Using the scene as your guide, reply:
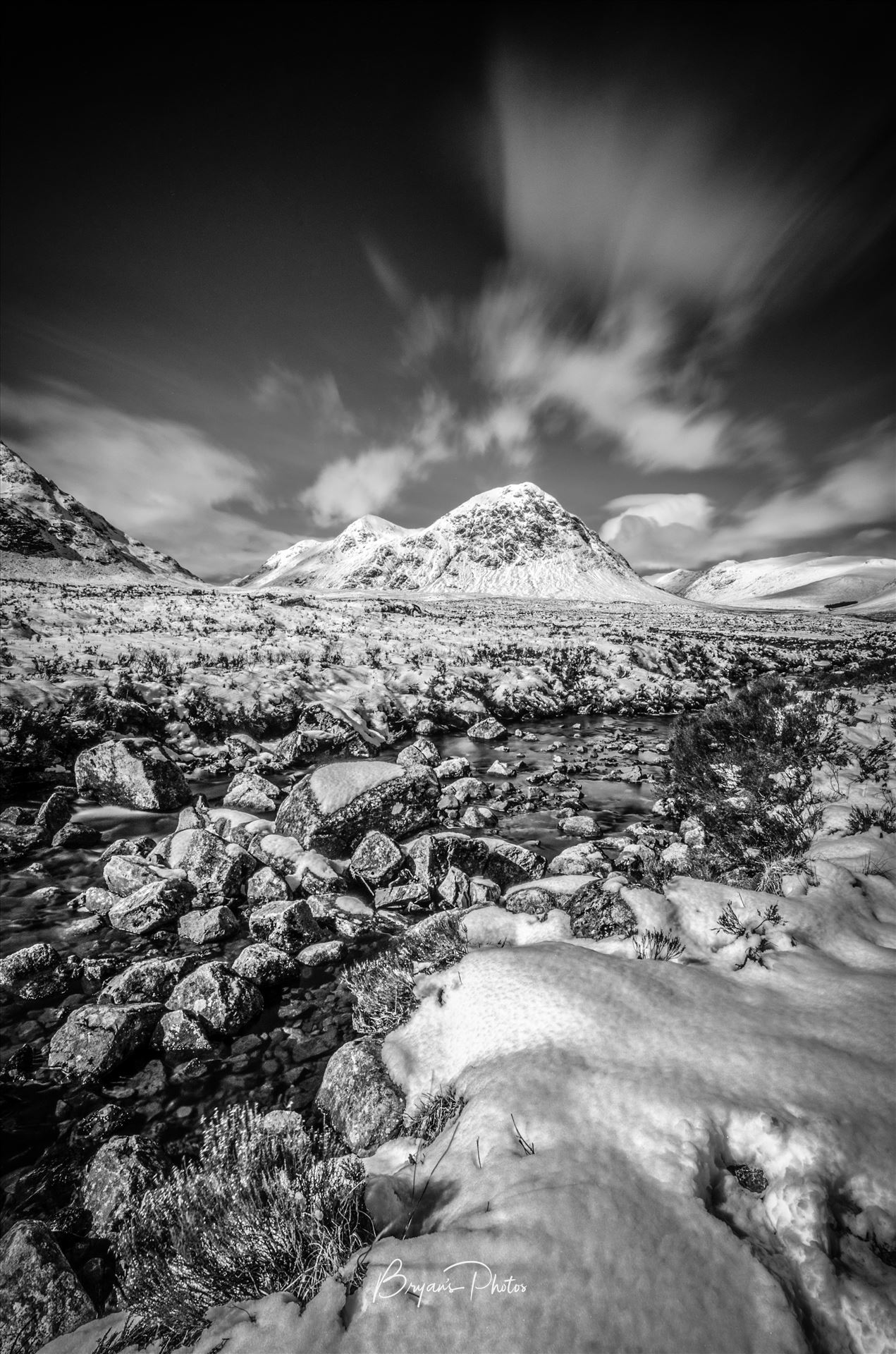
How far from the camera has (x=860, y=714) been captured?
10.5 metres

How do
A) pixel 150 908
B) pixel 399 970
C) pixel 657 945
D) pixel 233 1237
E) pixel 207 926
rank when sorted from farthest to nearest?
pixel 150 908, pixel 207 926, pixel 399 970, pixel 657 945, pixel 233 1237

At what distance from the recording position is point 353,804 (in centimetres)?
938

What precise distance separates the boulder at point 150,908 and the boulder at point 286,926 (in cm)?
115

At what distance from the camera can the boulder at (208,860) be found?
7707 mm

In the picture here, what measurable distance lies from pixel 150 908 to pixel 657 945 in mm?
6609

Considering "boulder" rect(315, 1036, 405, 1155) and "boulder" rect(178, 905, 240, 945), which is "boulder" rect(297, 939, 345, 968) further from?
"boulder" rect(315, 1036, 405, 1155)

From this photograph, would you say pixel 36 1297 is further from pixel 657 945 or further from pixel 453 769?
pixel 453 769

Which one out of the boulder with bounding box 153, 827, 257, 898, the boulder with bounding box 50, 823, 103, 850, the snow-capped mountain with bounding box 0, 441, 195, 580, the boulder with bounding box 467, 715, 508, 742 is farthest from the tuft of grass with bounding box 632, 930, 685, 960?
the snow-capped mountain with bounding box 0, 441, 195, 580

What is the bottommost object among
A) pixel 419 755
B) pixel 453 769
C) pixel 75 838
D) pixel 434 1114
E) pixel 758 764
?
pixel 434 1114

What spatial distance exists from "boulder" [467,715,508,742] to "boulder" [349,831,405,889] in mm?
8999

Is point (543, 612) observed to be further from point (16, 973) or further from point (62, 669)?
point (16, 973)

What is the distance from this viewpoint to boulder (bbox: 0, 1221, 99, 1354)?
291cm
